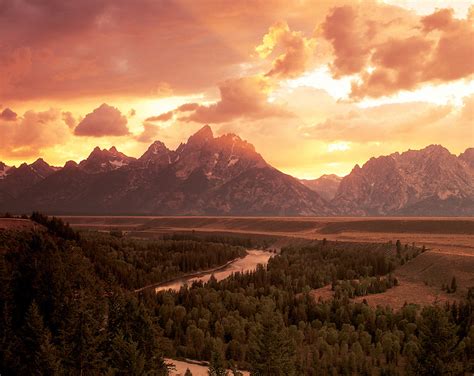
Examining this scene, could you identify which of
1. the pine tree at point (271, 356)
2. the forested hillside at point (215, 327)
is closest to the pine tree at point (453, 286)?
the forested hillside at point (215, 327)

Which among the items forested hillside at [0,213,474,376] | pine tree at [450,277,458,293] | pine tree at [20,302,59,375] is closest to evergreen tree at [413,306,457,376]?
forested hillside at [0,213,474,376]

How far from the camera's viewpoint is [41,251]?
165000 mm

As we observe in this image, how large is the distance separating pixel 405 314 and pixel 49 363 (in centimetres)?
7542

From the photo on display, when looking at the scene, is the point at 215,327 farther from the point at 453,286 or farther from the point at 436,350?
the point at 453,286

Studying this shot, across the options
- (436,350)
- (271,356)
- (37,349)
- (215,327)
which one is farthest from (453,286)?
(37,349)

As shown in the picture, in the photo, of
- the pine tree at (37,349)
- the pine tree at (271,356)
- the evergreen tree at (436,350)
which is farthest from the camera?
the pine tree at (37,349)

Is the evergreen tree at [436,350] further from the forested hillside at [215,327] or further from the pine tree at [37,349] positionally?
the pine tree at [37,349]

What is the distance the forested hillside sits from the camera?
7144 cm

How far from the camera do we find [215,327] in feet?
357

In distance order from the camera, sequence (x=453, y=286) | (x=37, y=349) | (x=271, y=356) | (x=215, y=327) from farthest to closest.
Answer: (x=453, y=286) < (x=215, y=327) < (x=37, y=349) < (x=271, y=356)

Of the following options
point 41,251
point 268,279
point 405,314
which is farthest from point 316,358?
point 41,251

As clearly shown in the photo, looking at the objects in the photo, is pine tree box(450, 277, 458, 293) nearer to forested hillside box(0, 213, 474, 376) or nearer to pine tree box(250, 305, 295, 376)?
forested hillside box(0, 213, 474, 376)

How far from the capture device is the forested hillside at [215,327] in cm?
7144

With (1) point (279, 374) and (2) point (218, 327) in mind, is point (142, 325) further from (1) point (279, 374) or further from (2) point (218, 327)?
(2) point (218, 327)
